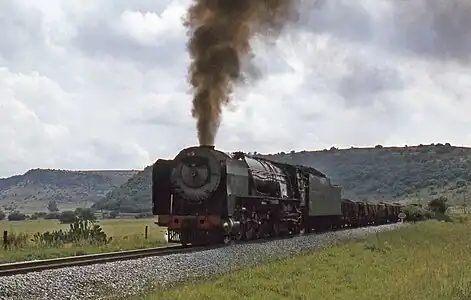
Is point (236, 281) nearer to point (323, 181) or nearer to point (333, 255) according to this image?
point (333, 255)

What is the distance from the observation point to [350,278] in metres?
→ 18.2

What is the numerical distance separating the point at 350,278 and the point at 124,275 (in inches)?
242

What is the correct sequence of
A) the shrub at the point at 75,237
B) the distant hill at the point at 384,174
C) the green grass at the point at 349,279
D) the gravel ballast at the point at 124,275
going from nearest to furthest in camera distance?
the gravel ballast at the point at 124,275, the green grass at the point at 349,279, the shrub at the point at 75,237, the distant hill at the point at 384,174

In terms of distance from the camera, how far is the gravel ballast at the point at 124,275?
44.3 feet

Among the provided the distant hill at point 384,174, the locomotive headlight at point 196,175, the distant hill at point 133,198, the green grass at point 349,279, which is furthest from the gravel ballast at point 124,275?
the distant hill at point 384,174

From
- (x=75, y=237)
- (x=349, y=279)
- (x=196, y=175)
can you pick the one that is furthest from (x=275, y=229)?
(x=349, y=279)

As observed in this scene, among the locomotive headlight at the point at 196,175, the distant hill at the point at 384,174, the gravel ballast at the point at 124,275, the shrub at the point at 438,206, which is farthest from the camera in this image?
the distant hill at the point at 384,174

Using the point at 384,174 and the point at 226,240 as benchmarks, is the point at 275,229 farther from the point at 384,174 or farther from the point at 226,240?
the point at 384,174

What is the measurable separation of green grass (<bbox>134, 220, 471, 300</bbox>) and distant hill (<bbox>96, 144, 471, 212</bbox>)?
93.7 meters

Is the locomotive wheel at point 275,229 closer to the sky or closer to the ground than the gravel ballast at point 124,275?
closer to the sky

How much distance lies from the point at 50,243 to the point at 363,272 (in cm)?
1377

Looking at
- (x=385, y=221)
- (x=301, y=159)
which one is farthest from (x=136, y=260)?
(x=301, y=159)

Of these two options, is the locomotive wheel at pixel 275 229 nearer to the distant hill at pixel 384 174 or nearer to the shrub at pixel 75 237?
the shrub at pixel 75 237

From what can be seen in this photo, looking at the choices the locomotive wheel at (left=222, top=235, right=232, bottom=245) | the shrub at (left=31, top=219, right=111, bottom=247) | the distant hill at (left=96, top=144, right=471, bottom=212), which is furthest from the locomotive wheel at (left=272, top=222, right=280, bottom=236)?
the distant hill at (left=96, top=144, right=471, bottom=212)
